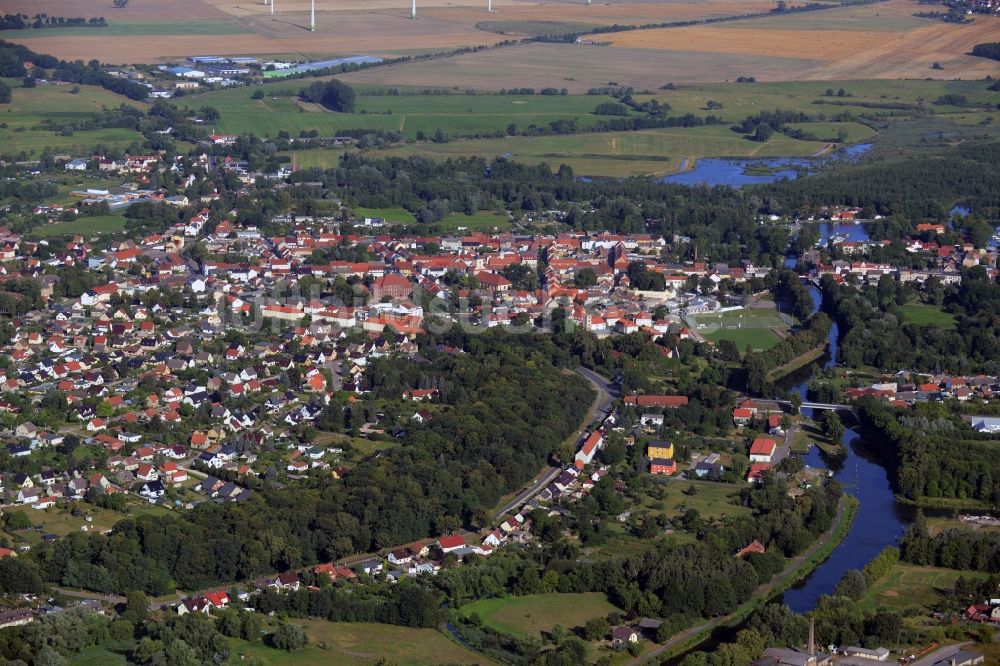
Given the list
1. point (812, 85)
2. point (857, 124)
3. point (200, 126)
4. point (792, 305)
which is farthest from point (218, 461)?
point (812, 85)

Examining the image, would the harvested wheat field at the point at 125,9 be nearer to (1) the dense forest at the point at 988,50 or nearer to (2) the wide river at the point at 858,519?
(1) the dense forest at the point at 988,50

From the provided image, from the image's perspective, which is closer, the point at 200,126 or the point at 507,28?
the point at 200,126

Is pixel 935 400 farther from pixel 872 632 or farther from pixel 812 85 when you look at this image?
pixel 812 85

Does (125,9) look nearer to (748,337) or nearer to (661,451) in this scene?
(748,337)

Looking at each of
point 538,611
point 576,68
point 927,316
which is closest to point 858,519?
point 538,611

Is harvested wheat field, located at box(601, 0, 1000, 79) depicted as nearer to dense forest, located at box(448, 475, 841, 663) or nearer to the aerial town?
the aerial town

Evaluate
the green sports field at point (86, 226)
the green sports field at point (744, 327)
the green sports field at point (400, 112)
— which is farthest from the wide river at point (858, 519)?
the green sports field at point (400, 112)

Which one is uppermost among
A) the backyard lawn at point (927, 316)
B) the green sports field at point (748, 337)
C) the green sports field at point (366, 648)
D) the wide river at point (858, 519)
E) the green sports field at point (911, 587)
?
the backyard lawn at point (927, 316)
